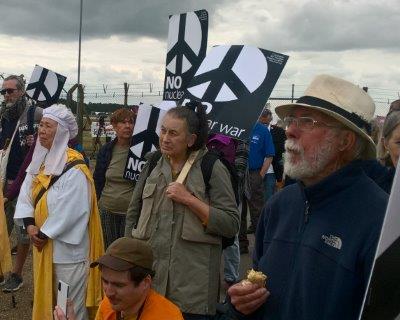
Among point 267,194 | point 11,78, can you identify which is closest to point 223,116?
point 11,78

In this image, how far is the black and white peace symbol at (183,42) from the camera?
4.49m

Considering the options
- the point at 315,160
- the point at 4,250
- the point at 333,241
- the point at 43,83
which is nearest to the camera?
the point at 333,241

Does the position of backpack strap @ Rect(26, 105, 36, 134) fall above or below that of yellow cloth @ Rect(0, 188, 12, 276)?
above

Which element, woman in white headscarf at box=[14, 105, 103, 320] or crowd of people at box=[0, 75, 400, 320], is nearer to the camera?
crowd of people at box=[0, 75, 400, 320]

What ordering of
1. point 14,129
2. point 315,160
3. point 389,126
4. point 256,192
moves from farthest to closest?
point 256,192, point 14,129, point 389,126, point 315,160

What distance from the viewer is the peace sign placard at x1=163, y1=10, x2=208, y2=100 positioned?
176 inches

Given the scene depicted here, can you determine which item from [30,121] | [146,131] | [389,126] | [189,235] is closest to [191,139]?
[189,235]

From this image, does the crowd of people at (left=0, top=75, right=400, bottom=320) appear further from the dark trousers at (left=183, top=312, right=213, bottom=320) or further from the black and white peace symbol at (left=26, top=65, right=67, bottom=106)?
the black and white peace symbol at (left=26, top=65, right=67, bottom=106)

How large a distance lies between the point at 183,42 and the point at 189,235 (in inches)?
76.4

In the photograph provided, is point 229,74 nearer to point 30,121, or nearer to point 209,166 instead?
point 209,166

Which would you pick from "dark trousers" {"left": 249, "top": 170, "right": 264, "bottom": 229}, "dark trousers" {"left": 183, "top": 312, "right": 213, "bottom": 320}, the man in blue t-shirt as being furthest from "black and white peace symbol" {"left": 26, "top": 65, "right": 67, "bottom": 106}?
"dark trousers" {"left": 183, "top": 312, "right": 213, "bottom": 320}

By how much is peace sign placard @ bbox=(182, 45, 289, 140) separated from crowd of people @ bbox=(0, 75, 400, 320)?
0.26m

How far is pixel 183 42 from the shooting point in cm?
455

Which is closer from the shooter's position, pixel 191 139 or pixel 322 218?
A: pixel 322 218
